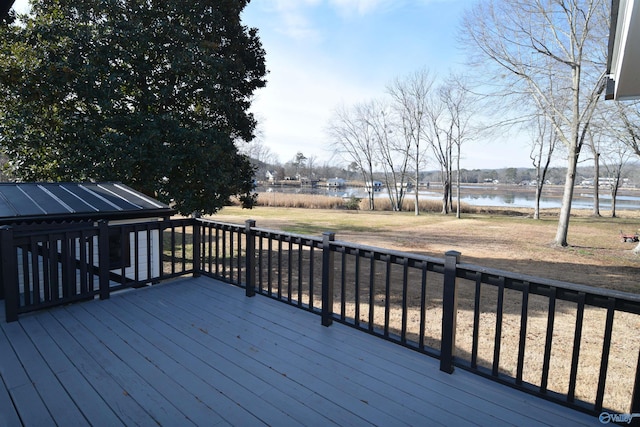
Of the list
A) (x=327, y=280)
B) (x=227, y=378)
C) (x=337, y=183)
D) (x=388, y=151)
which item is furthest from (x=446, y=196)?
(x=337, y=183)

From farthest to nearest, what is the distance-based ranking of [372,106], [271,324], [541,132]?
1. [372,106]
2. [541,132]
3. [271,324]

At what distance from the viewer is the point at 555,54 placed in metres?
11.0

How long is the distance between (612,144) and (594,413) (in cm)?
1601

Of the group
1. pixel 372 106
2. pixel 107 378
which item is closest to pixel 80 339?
pixel 107 378

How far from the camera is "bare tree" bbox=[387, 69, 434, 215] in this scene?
23875mm

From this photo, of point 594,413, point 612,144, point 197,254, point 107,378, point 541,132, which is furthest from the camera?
point 541,132

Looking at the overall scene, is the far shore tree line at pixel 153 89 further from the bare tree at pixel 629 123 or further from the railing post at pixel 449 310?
the railing post at pixel 449 310

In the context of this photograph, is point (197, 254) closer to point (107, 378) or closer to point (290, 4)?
point (107, 378)

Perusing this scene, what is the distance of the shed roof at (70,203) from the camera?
363 centimetres

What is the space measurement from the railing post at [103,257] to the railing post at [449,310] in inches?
129

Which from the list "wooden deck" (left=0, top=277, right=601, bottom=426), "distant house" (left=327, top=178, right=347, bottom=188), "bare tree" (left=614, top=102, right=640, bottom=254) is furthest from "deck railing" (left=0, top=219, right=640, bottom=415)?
"distant house" (left=327, top=178, right=347, bottom=188)

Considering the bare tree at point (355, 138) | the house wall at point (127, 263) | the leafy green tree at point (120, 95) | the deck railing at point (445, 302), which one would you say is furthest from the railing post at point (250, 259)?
the bare tree at point (355, 138)

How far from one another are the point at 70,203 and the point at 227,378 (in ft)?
10.7

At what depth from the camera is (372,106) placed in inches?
1062
